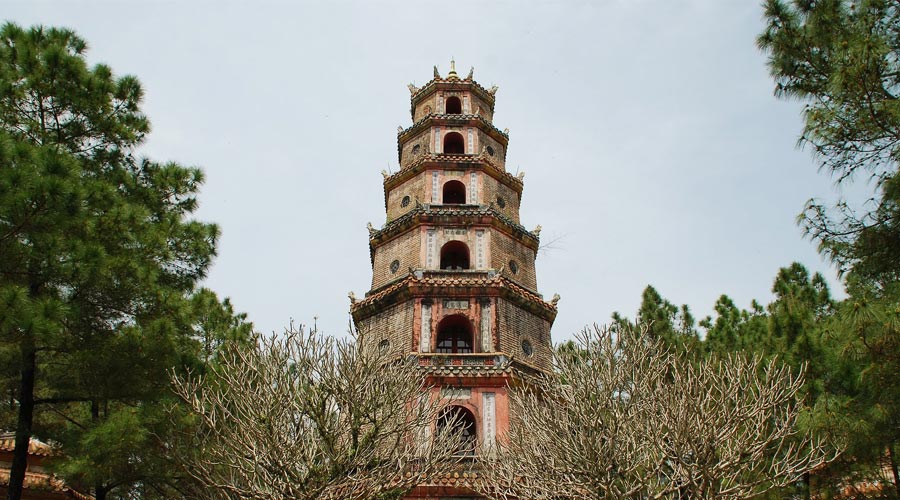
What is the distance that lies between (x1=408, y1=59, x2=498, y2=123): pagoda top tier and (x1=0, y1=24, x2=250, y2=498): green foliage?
11.7 m

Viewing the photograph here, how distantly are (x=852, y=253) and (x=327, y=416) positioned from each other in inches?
313

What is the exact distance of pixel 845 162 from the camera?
9352mm

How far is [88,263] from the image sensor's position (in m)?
9.44

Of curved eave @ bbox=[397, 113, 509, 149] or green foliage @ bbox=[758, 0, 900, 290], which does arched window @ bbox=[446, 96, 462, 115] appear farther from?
green foliage @ bbox=[758, 0, 900, 290]

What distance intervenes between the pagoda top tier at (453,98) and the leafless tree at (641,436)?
11921mm

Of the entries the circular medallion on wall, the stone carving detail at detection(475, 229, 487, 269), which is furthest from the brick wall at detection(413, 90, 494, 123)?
the circular medallion on wall

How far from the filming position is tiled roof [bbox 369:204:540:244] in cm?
1947

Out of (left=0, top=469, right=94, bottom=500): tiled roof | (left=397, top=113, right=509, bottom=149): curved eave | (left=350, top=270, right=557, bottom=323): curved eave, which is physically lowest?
(left=0, top=469, right=94, bottom=500): tiled roof

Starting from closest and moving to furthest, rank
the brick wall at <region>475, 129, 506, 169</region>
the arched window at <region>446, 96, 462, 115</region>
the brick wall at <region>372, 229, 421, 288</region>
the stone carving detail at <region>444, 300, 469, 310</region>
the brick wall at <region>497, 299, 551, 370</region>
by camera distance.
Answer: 1. the brick wall at <region>497, 299, 551, 370</region>
2. the stone carving detail at <region>444, 300, 469, 310</region>
3. the brick wall at <region>372, 229, 421, 288</region>
4. the brick wall at <region>475, 129, 506, 169</region>
5. the arched window at <region>446, 96, 462, 115</region>

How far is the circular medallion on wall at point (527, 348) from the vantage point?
59.0ft

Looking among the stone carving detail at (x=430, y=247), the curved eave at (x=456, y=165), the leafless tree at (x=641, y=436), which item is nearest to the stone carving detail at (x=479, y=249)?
the stone carving detail at (x=430, y=247)

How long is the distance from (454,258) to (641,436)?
10019mm

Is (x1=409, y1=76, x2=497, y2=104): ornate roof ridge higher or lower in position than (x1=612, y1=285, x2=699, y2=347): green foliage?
higher

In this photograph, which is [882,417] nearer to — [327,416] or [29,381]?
[327,416]
